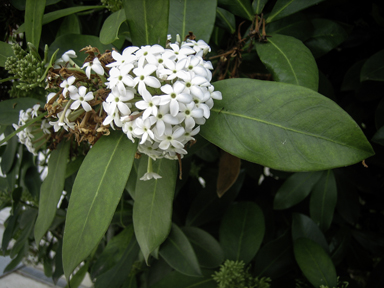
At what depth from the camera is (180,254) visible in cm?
92

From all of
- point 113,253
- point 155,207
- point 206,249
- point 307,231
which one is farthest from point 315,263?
point 113,253

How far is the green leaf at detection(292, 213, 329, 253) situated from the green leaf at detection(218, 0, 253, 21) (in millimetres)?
715

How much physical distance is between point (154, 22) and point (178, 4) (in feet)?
0.52

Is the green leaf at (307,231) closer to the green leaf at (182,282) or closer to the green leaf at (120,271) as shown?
the green leaf at (182,282)

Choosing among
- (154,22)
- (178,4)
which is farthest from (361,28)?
(154,22)

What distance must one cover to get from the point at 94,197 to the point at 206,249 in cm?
56

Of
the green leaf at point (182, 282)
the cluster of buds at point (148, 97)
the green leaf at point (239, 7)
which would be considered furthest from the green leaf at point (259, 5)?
the green leaf at point (182, 282)

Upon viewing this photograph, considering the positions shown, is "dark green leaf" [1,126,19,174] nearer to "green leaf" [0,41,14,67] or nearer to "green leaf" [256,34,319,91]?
"green leaf" [0,41,14,67]

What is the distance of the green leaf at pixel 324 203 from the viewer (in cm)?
106

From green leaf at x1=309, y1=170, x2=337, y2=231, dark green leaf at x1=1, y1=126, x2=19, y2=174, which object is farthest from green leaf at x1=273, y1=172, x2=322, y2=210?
dark green leaf at x1=1, y1=126, x2=19, y2=174

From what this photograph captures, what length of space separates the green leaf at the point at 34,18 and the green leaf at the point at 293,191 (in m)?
0.93

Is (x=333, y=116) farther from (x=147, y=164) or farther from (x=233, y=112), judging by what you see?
(x=147, y=164)

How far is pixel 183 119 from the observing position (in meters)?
0.51

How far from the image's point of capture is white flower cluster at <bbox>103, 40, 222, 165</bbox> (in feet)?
1.63
